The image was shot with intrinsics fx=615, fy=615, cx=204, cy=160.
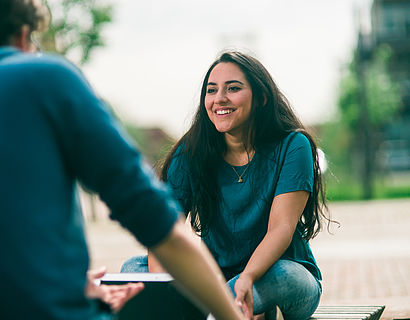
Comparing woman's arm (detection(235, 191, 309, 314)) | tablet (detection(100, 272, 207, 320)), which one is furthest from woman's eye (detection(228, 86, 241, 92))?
tablet (detection(100, 272, 207, 320))

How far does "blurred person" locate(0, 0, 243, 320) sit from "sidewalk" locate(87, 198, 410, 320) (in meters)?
→ 1.66

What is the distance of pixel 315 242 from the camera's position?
1011 cm

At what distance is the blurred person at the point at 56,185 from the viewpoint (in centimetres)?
112

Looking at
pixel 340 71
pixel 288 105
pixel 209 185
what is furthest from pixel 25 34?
pixel 340 71

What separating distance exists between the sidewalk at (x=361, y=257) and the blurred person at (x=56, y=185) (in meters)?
1.66

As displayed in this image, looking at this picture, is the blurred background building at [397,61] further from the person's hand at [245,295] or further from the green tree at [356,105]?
the person's hand at [245,295]

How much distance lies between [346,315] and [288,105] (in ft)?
3.49

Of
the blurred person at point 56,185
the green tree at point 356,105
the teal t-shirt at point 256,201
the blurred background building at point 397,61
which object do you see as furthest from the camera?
the blurred background building at point 397,61

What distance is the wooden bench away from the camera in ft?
9.47

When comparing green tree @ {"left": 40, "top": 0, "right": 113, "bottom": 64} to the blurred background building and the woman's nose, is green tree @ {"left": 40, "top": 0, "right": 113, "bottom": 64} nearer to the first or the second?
the woman's nose

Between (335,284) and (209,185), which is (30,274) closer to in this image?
(209,185)

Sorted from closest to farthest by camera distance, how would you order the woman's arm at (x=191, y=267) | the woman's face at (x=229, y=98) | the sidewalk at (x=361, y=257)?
1. the woman's arm at (x=191, y=267)
2. the woman's face at (x=229, y=98)
3. the sidewalk at (x=361, y=257)

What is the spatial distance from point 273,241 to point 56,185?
1505 mm

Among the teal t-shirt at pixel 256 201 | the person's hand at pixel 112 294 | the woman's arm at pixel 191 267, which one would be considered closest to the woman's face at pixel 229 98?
the teal t-shirt at pixel 256 201
